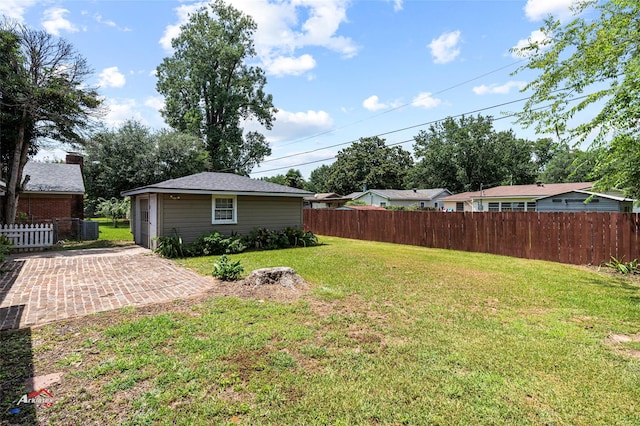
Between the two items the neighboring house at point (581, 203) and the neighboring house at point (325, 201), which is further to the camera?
the neighboring house at point (325, 201)

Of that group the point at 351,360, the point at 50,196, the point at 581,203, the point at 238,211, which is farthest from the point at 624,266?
the point at 50,196

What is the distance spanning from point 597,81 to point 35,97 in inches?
697

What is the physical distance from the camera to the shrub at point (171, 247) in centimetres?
1015

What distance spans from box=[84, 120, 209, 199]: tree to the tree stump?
21.7m

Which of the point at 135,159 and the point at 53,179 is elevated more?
the point at 135,159

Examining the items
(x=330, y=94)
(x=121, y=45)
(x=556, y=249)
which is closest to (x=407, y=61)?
(x=330, y=94)

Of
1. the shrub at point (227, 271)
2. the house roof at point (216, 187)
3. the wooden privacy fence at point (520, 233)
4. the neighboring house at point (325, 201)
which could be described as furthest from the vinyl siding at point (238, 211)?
the neighboring house at point (325, 201)

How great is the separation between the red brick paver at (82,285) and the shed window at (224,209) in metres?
2.88

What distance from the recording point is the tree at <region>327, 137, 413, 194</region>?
2009 inches

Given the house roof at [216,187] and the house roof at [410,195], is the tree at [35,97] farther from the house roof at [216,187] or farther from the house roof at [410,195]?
the house roof at [410,195]

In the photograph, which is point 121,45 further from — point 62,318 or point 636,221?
point 636,221

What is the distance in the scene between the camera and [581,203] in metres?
19.5

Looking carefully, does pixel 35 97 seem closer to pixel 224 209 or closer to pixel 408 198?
pixel 224 209

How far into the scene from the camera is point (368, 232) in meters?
15.9
